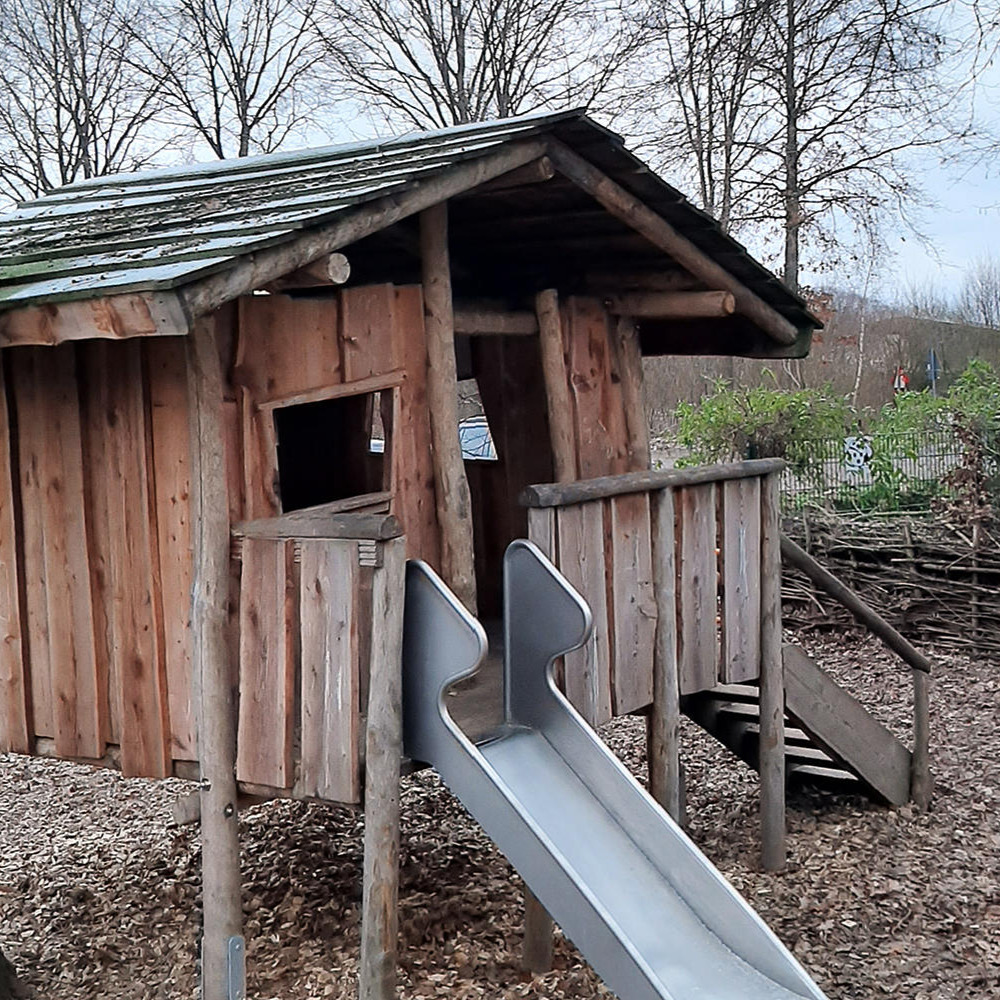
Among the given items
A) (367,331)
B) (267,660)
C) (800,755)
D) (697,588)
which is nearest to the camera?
(267,660)

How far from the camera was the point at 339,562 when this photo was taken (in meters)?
4.49

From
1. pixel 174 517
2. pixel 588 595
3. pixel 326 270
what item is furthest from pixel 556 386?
pixel 174 517

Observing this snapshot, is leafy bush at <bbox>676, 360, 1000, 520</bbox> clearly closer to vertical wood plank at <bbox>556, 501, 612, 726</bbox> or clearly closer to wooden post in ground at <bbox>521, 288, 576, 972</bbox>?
wooden post in ground at <bbox>521, 288, 576, 972</bbox>

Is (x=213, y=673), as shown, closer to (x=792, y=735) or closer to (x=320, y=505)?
(x=320, y=505)

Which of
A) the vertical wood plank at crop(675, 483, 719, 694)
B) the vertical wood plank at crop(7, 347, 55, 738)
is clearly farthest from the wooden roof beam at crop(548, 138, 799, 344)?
the vertical wood plank at crop(7, 347, 55, 738)

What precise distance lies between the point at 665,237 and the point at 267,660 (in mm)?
3002

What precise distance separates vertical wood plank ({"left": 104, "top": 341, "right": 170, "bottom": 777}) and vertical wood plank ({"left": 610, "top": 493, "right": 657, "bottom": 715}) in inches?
78.5

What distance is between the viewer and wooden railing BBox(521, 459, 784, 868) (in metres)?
5.40

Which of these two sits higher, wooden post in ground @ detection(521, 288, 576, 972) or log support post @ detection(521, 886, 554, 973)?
wooden post in ground @ detection(521, 288, 576, 972)

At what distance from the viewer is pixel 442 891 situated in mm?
6883

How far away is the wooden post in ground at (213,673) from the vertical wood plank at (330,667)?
13.3 inches

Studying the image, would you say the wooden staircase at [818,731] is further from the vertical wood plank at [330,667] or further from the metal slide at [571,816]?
the vertical wood plank at [330,667]

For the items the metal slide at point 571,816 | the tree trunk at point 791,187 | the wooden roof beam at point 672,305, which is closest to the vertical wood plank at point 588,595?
the metal slide at point 571,816

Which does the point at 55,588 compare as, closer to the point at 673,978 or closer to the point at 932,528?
the point at 673,978
